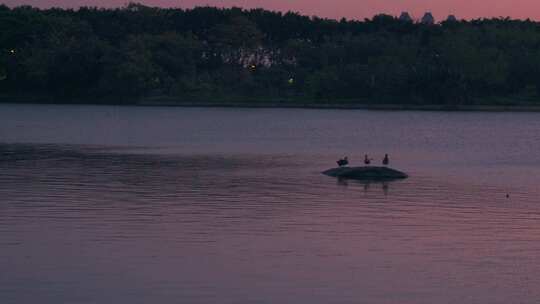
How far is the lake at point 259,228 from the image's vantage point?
2133 cm

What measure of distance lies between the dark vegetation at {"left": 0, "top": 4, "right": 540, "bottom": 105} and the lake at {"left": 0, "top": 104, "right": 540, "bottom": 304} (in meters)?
→ 87.6

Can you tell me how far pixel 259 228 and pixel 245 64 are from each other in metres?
137

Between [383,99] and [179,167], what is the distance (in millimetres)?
111371

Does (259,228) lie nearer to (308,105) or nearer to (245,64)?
(308,105)

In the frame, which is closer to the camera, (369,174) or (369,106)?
(369,174)

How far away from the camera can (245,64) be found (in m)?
166

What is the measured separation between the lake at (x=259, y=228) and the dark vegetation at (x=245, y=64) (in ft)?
287

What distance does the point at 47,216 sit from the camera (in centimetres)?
3066

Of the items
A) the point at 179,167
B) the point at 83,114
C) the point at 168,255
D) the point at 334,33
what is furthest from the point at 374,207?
the point at 334,33

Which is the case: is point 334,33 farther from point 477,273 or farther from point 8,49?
point 477,273

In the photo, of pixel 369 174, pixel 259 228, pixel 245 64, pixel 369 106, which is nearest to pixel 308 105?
pixel 369 106

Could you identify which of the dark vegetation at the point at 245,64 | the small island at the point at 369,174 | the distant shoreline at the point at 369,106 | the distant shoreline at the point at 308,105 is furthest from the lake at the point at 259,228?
the distant shoreline at the point at 369,106

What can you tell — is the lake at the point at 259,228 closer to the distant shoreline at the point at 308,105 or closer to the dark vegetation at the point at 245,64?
the dark vegetation at the point at 245,64

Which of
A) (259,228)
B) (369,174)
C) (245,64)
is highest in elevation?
(245,64)
